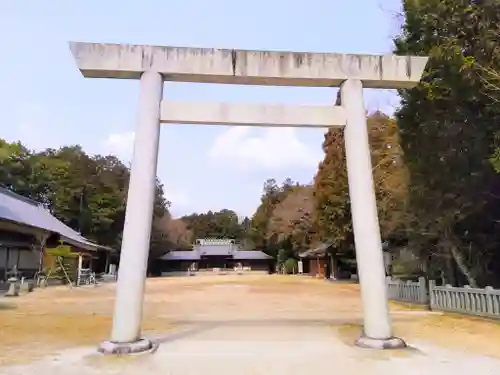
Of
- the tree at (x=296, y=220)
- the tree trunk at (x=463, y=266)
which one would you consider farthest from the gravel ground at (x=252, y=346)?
the tree at (x=296, y=220)

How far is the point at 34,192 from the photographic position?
1740 inches

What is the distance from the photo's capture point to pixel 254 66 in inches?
304

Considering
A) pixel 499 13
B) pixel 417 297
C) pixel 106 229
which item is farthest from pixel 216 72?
pixel 106 229

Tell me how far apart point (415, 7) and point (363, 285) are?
22.1 ft

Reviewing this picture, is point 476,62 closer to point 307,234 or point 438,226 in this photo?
point 438,226

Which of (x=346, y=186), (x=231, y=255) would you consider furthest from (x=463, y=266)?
(x=231, y=255)

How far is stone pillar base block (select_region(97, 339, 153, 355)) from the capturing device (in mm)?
6488

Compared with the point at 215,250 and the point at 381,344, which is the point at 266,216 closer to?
the point at 215,250

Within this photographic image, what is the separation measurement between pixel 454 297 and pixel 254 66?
811cm

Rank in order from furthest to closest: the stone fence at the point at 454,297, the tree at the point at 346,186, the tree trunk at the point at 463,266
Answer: the tree at the point at 346,186 → the tree trunk at the point at 463,266 → the stone fence at the point at 454,297

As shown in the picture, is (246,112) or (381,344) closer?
(381,344)

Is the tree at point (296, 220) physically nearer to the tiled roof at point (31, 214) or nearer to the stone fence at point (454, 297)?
the tiled roof at point (31, 214)

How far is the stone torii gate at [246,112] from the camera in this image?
6918 millimetres

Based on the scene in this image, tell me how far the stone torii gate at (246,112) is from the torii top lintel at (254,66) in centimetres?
2
